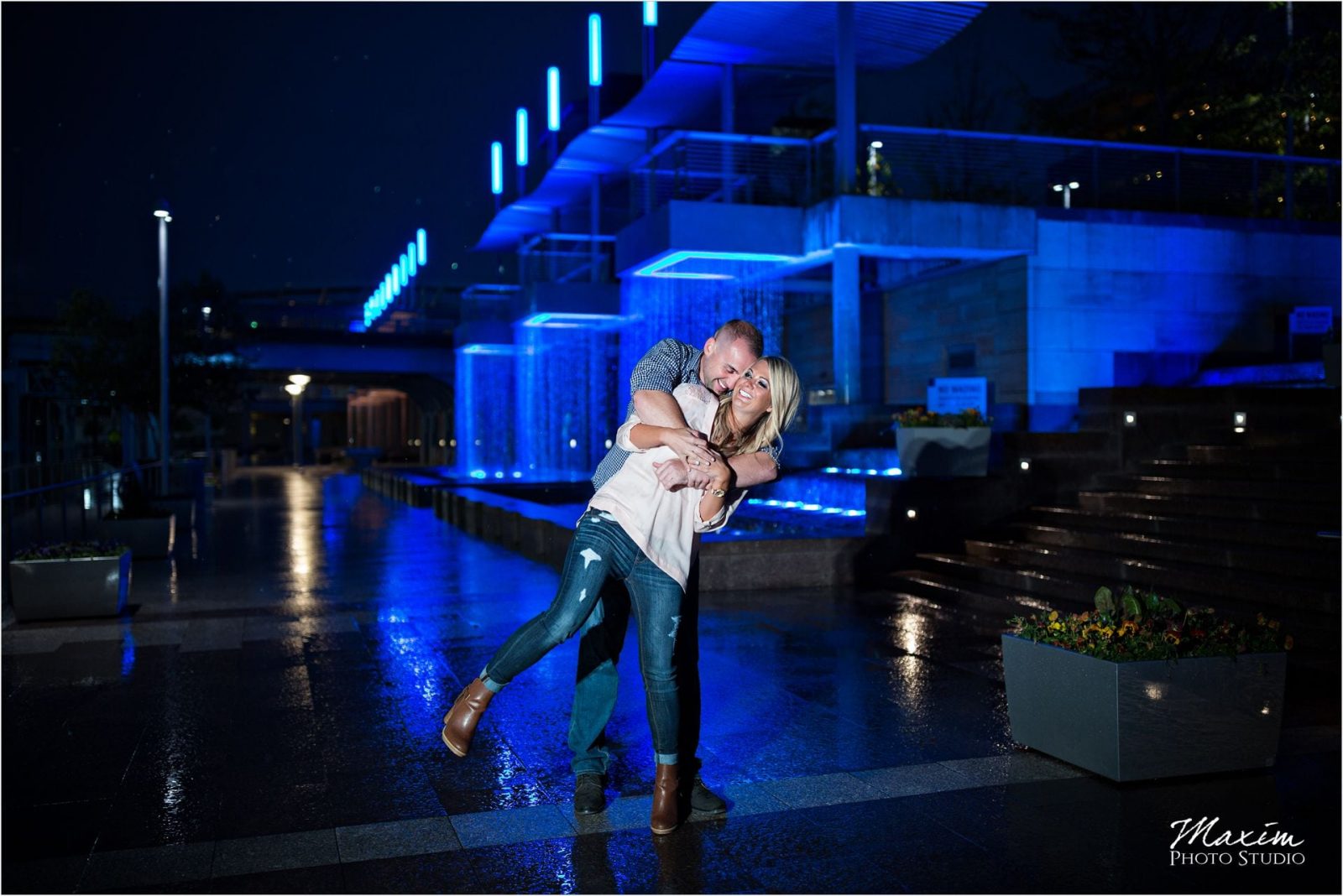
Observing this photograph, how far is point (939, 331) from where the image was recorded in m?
23.1

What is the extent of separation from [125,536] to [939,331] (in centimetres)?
1531

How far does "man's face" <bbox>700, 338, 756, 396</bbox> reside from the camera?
14.7 ft

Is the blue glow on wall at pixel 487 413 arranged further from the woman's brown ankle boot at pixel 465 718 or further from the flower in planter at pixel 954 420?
the woman's brown ankle boot at pixel 465 718

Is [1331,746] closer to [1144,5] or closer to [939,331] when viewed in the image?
[939,331]

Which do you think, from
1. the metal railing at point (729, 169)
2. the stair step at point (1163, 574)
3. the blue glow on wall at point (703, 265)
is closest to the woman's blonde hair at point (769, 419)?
the stair step at point (1163, 574)

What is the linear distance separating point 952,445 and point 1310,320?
7.93 meters

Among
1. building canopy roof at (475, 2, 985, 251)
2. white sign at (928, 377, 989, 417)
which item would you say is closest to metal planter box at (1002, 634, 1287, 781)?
white sign at (928, 377, 989, 417)

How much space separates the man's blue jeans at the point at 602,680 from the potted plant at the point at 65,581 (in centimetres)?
689

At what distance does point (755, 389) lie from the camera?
176 inches

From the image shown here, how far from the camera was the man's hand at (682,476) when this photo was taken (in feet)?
14.0

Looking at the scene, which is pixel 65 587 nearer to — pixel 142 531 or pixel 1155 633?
pixel 142 531

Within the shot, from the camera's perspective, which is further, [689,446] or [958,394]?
[958,394]

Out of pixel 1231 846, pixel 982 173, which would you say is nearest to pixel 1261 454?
pixel 1231 846

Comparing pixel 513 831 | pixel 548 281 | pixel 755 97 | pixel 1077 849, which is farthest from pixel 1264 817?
pixel 548 281
